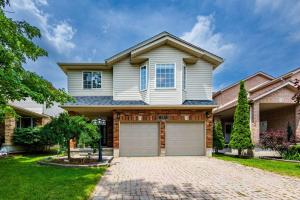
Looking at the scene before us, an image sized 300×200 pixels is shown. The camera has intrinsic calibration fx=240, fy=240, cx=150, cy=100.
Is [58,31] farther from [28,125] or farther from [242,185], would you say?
[242,185]

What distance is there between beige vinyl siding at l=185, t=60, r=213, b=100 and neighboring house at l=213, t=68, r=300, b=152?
10.4 feet

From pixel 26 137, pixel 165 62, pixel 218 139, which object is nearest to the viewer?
pixel 165 62

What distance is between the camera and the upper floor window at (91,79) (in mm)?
17623

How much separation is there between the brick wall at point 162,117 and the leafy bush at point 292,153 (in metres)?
4.67

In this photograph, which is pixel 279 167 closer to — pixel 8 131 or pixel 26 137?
pixel 26 137

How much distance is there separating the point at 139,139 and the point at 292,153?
9.58 metres

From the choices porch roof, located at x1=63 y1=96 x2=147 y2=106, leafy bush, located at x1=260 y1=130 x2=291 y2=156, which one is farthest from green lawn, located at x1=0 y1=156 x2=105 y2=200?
leafy bush, located at x1=260 y1=130 x2=291 y2=156

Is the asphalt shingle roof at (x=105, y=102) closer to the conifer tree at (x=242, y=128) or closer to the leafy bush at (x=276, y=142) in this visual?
the conifer tree at (x=242, y=128)

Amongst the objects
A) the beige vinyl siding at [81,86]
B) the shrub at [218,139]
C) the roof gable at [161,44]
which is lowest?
the shrub at [218,139]

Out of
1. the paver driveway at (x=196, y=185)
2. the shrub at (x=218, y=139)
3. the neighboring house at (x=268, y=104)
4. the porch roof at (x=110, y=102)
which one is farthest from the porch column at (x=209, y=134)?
the paver driveway at (x=196, y=185)

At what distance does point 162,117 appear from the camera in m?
15.7

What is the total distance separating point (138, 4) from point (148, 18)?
188cm

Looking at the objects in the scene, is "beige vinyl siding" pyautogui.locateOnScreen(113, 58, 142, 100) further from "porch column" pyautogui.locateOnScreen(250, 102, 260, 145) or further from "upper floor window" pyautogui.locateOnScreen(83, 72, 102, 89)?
"porch column" pyautogui.locateOnScreen(250, 102, 260, 145)

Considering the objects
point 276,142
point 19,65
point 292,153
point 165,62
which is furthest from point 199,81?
point 19,65
